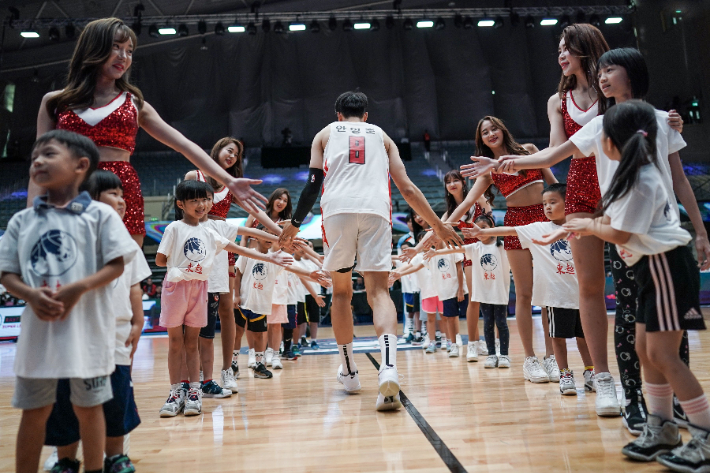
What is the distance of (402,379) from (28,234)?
295cm

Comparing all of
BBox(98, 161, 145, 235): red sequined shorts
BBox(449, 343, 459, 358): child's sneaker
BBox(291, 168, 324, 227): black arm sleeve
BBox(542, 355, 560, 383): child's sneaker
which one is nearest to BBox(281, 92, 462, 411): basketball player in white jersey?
BBox(291, 168, 324, 227): black arm sleeve

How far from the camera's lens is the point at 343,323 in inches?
130

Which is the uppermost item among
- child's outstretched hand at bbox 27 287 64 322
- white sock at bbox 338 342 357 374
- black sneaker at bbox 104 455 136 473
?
child's outstretched hand at bbox 27 287 64 322

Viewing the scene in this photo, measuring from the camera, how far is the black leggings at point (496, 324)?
14.7 feet

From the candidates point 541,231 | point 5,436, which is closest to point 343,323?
point 541,231

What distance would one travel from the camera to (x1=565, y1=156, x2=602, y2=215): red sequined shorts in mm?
2553

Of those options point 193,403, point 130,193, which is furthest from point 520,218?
point 130,193

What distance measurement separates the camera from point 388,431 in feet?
7.71

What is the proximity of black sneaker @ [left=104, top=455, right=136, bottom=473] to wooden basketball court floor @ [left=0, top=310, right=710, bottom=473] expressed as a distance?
10 cm

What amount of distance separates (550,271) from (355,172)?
4.92 feet

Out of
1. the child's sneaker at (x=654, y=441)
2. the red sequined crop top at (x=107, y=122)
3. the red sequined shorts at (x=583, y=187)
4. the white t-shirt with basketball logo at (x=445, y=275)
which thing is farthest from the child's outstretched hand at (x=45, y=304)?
the white t-shirt with basketball logo at (x=445, y=275)

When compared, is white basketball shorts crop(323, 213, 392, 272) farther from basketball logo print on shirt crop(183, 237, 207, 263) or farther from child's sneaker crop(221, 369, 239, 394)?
child's sneaker crop(221, 369, 239, 394)

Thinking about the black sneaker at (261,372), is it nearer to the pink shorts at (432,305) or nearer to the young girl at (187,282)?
the young girl at (187,282)

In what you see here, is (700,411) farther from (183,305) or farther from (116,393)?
(183,305)
